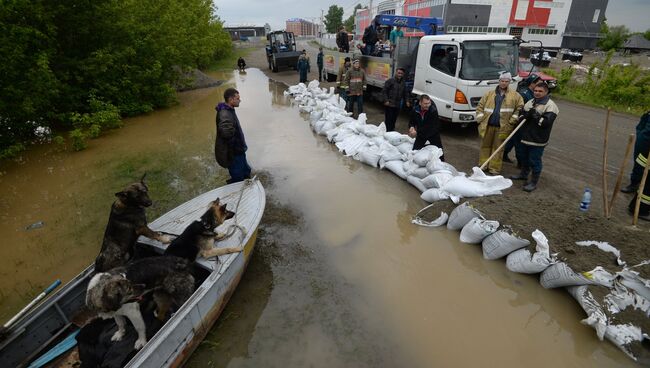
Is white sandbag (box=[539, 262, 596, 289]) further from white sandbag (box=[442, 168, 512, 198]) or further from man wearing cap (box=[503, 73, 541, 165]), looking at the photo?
man wearing cap (box=[503, 73, 541, 165])

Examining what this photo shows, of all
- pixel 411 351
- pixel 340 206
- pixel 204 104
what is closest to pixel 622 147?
pixel 340 206

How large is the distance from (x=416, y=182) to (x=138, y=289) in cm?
400

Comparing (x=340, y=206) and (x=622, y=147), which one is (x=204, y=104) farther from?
(x=622, y=147)

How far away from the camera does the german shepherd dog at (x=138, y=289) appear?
6.39ft

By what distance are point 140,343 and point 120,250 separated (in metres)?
0.93

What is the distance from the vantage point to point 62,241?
396 cm

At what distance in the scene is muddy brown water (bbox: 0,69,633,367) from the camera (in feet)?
8.38

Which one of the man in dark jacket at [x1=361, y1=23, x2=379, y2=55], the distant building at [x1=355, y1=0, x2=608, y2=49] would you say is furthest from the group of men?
the distant building at [x1=355, y1=0, x2=608, y2=49]

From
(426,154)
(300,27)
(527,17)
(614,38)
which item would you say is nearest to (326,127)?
(426,154)

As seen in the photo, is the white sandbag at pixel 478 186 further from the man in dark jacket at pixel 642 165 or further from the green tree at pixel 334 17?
the green tree at pixel 334 17

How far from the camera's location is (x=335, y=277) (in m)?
3.32

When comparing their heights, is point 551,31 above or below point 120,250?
above

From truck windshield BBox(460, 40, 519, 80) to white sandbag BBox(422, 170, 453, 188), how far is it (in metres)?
2.57

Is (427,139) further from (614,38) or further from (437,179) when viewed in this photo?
(614,38)
